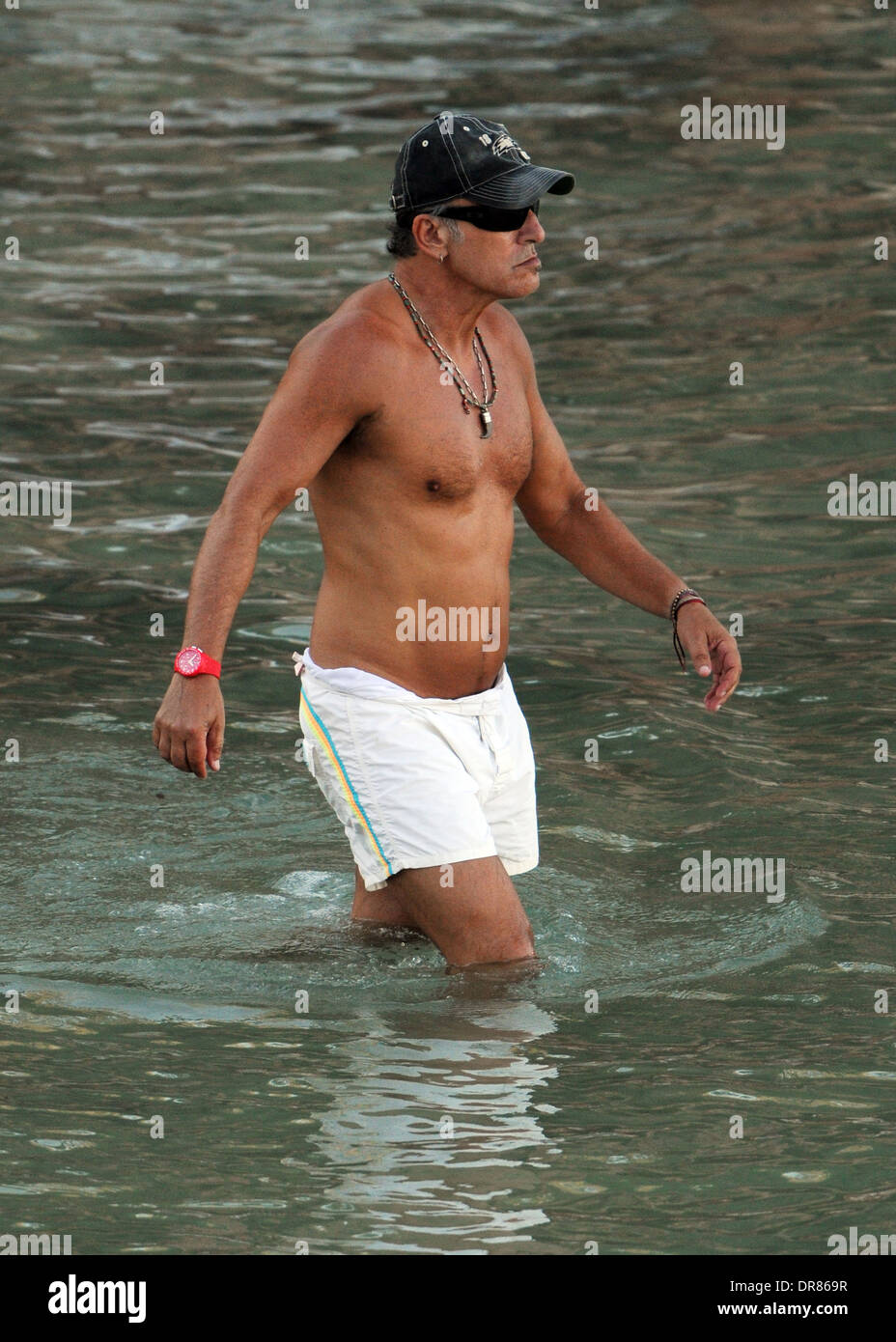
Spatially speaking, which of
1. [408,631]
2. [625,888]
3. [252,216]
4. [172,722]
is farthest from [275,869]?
[252,216]

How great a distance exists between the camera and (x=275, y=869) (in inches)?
275

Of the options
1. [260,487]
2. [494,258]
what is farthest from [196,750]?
[494,258]

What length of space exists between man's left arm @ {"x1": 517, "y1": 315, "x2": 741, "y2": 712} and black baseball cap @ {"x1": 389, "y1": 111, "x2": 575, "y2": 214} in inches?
24.8

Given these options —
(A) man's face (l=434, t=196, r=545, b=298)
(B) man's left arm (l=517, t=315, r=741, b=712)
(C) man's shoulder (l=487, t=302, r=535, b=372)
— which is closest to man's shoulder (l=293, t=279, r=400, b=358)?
(A) man's face (l=434, t=196, r=545, b=298)

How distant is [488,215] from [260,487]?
0.94 m

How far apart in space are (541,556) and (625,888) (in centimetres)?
381

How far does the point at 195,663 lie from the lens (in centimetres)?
500

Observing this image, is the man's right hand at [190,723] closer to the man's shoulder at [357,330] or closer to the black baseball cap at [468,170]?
the man's shoulder at [357,330]

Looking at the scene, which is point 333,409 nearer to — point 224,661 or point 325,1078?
point 325,1078

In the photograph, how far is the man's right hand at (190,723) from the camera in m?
4.97

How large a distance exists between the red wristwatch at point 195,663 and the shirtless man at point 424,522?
363 millimetres

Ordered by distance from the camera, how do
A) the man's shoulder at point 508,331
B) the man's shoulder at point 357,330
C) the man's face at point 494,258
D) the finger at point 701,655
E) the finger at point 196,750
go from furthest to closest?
the man's shoulder at point 508,331
the finger at point 701,655
the man's face at point 494,258
the man's shoulder at point 357,330
the finger at point 196,750

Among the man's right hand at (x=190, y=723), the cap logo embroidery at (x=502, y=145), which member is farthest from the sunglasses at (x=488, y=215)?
the man's right hand at (x=190, y=723)

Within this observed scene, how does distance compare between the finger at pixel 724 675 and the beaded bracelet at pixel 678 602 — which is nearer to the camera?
the finger at pixel 724 675
